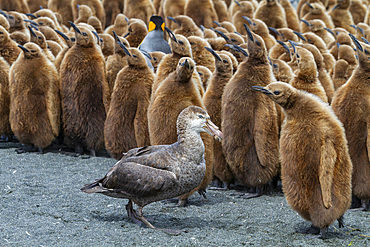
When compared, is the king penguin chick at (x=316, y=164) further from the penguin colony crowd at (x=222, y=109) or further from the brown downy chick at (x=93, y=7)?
the brown downy chick at (x=93, y=7)

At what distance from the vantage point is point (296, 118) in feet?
13.1

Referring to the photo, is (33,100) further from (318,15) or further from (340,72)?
(318,15)

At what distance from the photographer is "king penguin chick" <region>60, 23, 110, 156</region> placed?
6.02 metres

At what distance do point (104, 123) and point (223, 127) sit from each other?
1576 mm

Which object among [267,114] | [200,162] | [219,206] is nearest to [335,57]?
[267,114]

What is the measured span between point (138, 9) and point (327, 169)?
8.41 metres

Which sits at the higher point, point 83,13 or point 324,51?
point 83,13

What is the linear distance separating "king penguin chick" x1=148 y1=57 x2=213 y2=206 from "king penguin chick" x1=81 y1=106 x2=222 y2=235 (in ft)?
2.77

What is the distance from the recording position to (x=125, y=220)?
13.2ft

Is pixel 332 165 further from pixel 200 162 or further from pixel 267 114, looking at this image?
pixel 267 114

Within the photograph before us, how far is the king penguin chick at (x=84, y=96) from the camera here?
6.02 m

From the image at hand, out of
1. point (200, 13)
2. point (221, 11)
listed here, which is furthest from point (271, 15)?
point (221, 11)

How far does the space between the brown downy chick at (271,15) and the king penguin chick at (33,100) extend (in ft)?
16.7

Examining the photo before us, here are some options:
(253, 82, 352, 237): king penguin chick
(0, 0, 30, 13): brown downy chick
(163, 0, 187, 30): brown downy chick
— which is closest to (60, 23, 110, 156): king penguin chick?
(253, 82, 352, 237): king penguin chick
